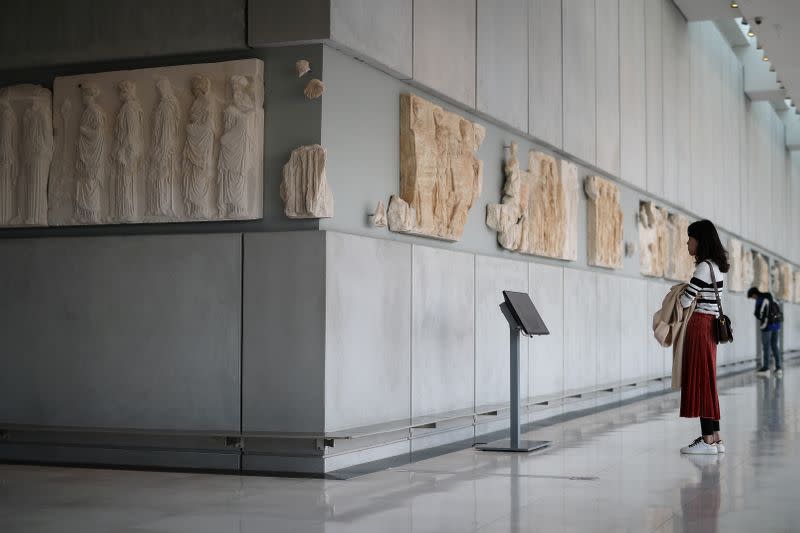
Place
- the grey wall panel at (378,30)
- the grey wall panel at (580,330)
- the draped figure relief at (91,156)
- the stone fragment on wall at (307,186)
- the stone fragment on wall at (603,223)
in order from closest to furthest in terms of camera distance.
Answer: the stone fragment on wall at (307,186)
the grey wall panel at (378,30)
the draped figure relief at (91,156)
the grey wall panel at (580,330)
the stone fragment on wall at (603,223)

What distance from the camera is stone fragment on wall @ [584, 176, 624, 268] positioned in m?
20.2

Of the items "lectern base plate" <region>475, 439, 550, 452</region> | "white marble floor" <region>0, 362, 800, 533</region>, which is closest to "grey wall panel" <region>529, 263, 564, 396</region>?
"lectern base plate" <region>475, 439, 550, 452</region>

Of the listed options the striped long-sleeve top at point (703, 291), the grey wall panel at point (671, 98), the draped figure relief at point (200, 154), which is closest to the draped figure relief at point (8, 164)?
the draped figure relief at point (200, 154)

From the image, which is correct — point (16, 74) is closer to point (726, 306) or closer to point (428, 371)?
point (428, 371)

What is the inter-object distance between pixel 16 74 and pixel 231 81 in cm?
297

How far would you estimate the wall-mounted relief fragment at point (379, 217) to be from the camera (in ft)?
37.8

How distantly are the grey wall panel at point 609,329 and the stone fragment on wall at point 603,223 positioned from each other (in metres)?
0.38

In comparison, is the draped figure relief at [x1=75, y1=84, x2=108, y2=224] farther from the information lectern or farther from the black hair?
the black hair

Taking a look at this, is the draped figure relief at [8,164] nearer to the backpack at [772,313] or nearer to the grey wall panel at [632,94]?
the grey wall panel at [632,94]

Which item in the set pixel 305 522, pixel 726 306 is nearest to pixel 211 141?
pixel 305 522

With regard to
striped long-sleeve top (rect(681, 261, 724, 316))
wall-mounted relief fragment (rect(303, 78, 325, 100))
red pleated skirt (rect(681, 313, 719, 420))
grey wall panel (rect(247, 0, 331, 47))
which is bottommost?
red pleated skirt (rect(681, 313, 719, 420))

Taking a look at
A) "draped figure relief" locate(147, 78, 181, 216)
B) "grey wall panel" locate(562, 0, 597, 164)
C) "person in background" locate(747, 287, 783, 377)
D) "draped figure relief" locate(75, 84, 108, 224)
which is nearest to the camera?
"draped figure relief" locate(147, 78, 181, 216)

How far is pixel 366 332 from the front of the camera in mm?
11258

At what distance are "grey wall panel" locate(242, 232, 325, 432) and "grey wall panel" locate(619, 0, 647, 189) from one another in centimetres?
1285
